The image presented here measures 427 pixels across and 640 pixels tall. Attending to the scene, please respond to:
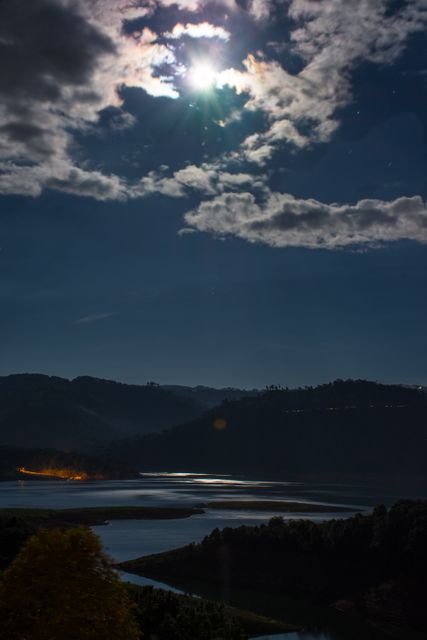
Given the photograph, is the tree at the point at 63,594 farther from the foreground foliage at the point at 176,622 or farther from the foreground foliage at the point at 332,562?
the foreground foliage at the point at 332,562

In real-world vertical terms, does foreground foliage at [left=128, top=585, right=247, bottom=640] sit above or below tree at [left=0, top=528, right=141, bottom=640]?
below

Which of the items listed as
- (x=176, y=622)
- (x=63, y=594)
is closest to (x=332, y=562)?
(x=176, y=622)

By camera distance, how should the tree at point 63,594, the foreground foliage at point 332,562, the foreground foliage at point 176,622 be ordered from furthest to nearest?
the foreground foliage at point 332,562
the foreground foliage at point 176,622
the tree at point 63,594

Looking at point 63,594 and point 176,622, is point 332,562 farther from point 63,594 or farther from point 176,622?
point 63,594

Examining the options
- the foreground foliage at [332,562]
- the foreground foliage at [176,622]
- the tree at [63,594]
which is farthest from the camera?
the foreground foliage at [332,562]

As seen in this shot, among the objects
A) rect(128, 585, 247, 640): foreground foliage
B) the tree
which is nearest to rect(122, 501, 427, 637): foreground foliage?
rect(128, 585, 247, 640): foreground foliage

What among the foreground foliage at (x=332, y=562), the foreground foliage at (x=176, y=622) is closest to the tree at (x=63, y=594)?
the foreground foliage at (x=176, y=622)

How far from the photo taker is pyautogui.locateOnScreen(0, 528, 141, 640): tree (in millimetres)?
28438

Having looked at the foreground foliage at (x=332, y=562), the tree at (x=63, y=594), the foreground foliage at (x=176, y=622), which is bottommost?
the foreground foliage at (x=332, y=562)

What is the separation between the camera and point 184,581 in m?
104

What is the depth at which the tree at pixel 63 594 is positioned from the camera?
93.3ft

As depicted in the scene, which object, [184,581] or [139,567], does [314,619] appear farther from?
[139,567]

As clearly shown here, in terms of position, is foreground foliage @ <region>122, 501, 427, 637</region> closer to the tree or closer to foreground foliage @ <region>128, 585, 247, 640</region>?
foreground foliage @ <region>128, 585, 247, 640</region>

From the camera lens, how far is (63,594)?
28.9m
